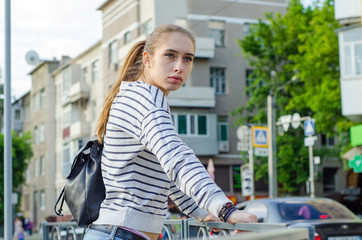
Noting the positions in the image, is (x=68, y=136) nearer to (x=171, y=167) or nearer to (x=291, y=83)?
(x=291, y=83)

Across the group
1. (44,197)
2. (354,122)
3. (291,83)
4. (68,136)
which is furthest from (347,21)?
(44,197)

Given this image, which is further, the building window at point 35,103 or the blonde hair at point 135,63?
the building window at point 35,103

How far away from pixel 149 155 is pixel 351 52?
26935 mm

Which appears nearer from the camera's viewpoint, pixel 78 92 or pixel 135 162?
pixel 135 162

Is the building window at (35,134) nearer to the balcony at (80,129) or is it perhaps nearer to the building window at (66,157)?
the building window at (66,157)

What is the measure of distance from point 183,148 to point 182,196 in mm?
750

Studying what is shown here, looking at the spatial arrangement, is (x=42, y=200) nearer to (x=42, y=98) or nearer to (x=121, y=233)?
(x=42, y=98)

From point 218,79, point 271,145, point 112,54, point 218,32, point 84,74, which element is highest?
point 218,32

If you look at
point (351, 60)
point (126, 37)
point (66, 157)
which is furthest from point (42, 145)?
point (351, 60)

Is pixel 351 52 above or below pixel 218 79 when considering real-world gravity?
below

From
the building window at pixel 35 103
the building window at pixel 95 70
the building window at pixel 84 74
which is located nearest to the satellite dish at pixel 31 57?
the building window at pixel 95 70

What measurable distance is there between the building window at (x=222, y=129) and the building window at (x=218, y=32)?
4.83 meters

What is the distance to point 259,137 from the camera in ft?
101

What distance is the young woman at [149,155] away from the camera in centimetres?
264
